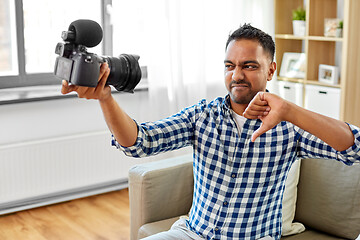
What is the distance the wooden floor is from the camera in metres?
2.94

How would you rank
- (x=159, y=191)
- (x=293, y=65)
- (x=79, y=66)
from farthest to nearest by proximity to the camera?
(x=293, y=65)
(x=159, y=191)
(x=79, y=66)

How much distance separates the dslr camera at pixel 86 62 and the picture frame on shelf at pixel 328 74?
2.52 meters

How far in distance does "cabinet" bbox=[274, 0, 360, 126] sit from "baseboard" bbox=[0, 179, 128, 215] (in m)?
1.50

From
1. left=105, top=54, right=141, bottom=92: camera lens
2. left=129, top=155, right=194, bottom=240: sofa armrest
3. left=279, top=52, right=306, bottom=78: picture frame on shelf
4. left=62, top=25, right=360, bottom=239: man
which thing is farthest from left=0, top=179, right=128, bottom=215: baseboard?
left=105, top=54, right=141, bottom=92: camera lens

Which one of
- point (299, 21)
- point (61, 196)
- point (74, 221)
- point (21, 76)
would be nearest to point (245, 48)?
point (74, 221)

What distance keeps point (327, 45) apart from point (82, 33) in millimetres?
2895

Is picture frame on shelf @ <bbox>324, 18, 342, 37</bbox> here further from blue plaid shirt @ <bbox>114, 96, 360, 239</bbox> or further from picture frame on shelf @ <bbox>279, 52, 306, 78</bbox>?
blue plaid shirt @ <bbox>114, 96, 360, 239</bbox>

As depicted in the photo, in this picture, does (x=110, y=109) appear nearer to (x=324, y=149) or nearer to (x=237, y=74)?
(x=237, y=74)

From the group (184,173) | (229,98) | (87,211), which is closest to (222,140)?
(229,98)

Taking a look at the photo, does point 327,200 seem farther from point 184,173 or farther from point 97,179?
point 97,179

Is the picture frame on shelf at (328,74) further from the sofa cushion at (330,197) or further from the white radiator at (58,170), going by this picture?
the sofa cushion at (330,197)

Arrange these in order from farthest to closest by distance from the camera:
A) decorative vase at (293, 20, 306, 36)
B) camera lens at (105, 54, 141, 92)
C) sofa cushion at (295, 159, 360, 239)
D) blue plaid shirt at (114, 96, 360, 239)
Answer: decorative vase at (293, 20, 306, 36), sofa cushion at (295, 159, 360, 239), blue plaid shirt at (114, 96, 360, 239), camera lens at (105, 54, 141, 92)

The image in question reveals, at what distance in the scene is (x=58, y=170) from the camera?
11.0 feet

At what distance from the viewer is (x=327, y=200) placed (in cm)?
201
